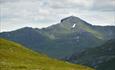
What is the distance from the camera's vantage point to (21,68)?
93.9 metres

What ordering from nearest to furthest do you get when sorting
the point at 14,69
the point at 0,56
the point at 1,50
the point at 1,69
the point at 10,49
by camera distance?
the point at 1,69 < the point at 14,69 < the point at 0,56 < the point at 1,50 < the point at 10,49

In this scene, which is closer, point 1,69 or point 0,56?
point 1,69

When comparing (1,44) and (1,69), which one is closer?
(1,69)

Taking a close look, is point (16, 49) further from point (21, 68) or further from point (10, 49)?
point (21, 68)

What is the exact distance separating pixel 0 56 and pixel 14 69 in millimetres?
28228

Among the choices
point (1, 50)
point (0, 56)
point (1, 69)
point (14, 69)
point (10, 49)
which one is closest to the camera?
point (1, 69)

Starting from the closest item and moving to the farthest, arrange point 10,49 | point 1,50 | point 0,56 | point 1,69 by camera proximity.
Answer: point 1,69, point 0,56, point 1,50, point 10,49

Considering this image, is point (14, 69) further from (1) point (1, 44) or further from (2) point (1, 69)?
(1) point (1, 44)

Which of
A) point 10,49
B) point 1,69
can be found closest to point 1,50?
point 10,49

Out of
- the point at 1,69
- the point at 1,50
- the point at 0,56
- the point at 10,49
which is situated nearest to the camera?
the point at 1,69

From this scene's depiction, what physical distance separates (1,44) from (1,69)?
209 feet

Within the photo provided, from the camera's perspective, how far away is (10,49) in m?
140

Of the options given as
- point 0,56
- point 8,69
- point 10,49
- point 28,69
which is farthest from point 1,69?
point 10,49

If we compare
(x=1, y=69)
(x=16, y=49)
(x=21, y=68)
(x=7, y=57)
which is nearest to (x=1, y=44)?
(x=16, y=49)
